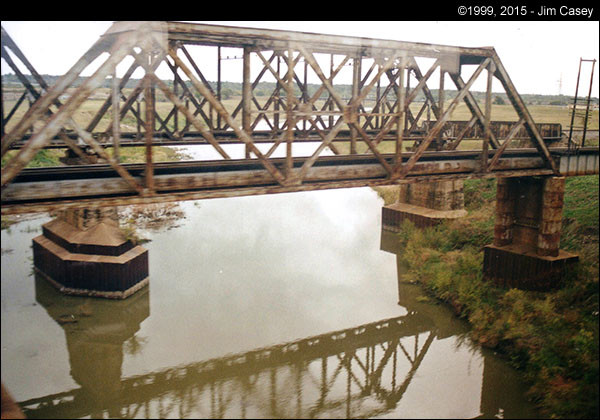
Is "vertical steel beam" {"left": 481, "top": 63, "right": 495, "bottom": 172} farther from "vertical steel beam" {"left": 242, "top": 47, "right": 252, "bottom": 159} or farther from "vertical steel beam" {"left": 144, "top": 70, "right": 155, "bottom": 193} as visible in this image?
"vertical steel beam" {"left": 144, "top": 70, "right": 155, "bottom": 193}

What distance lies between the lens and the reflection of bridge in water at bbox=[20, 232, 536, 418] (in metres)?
10.9

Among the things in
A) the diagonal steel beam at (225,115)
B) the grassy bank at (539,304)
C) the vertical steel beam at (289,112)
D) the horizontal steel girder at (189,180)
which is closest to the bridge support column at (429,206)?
the grassy bank at (539,304)

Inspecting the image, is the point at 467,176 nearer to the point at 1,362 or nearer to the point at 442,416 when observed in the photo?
the point at 442,416

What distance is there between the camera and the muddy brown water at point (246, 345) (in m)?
11.1

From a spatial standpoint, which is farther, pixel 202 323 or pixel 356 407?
pixel 202 323

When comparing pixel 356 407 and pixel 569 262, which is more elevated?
pixel 569 262

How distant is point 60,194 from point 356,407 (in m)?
6.82

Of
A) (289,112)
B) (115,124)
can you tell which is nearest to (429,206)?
(289,112)

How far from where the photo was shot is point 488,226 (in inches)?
784

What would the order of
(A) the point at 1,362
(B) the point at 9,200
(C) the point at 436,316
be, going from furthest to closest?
(C) the point at 436,316 < (A) the point at 1,362 < (B) the point at 9,200

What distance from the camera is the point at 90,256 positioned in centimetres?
1551

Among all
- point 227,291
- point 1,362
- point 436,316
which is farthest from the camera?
point 227,291

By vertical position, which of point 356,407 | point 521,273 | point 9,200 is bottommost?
point 356,407

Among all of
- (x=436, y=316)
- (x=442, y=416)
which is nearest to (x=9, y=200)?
(x=442, y=416)
